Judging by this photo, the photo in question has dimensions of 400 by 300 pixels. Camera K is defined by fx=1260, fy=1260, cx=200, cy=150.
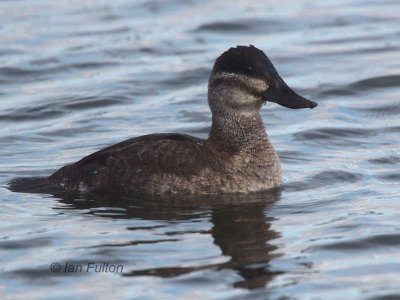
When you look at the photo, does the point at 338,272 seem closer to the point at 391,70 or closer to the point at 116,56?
the point at 391,70

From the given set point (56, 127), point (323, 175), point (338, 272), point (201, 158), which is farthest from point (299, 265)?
point (56, 127)

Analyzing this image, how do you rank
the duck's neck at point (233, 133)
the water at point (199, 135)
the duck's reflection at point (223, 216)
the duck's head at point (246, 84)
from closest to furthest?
the water at point (199, 135), the duck's reflection at point (223, 216), the duck's head at point (246, 84), the duck's neck at point (233, 133)

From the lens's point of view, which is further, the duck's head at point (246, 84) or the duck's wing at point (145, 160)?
the duck's head at point (246, 84)

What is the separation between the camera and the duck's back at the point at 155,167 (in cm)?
1079

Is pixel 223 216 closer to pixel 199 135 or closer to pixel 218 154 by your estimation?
pixel 218 154

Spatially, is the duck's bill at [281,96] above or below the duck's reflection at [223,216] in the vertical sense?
above

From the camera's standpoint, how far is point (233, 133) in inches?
441

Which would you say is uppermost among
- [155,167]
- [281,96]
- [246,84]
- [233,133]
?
[246,84]

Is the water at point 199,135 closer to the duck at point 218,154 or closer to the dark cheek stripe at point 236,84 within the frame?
the duck at point 218,154

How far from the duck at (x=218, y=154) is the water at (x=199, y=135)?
0.17 meters

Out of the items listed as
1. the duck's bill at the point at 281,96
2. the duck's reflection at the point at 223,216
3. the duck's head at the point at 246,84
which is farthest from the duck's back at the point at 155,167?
the duck's bill at the point at 281,96

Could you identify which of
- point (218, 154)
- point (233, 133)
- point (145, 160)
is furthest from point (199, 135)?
point (145, 160)

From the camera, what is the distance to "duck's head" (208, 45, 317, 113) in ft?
36.0

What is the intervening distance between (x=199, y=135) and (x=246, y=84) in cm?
293
